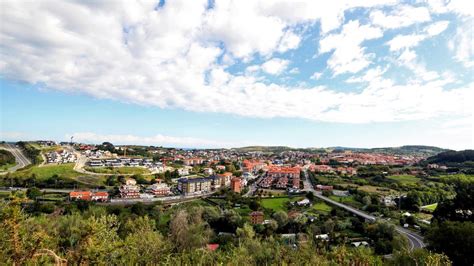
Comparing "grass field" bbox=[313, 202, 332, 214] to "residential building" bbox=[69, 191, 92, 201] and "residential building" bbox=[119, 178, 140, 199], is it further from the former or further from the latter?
"residential building" bbox=[69, 191, 92, 201]

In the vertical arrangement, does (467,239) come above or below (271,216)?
above

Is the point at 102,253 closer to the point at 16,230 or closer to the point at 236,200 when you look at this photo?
the point at 16,230

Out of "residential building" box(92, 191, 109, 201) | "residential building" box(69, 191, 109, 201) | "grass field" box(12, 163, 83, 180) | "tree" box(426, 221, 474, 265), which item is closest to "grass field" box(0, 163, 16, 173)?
"grass field" box(12, 163, 83, 180)

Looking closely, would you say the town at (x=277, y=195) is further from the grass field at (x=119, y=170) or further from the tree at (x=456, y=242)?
the tree at (x=456, y=242)

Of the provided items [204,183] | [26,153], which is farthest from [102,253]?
[26,153]

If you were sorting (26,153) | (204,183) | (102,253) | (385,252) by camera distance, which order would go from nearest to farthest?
(102,253) < (385,252) < (204,183) < (26,153)

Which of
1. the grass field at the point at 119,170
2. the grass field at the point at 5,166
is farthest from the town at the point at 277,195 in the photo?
the grass field at the point at 5,166
